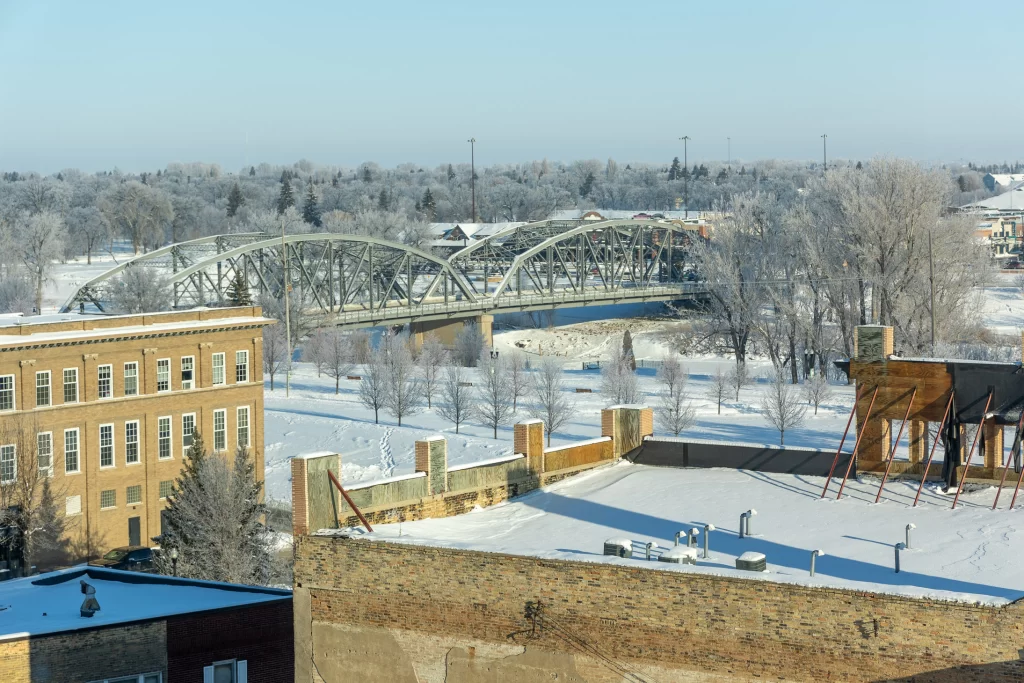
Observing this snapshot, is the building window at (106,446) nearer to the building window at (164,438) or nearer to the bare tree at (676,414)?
the building window at (164,438)

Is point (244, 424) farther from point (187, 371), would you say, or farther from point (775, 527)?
point (775, 527)

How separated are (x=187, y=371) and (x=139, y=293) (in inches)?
1449

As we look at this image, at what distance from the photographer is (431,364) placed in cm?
7681

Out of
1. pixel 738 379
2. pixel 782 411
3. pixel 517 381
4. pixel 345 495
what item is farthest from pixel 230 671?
pixel 738 379

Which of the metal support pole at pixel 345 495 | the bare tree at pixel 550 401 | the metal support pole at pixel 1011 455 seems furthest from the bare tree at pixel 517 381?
Result: the metal support pole at pixel 345 495

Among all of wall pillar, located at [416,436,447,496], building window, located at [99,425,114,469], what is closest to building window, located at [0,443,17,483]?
building window, located at [99,425,114,469]

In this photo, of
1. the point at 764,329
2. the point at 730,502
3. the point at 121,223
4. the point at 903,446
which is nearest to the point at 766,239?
the point at 764,329

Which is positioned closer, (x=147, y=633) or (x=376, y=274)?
(x=147, y=633)

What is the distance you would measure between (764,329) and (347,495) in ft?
214

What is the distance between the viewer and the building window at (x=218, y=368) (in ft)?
163

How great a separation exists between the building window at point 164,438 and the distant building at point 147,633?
22.5 meters

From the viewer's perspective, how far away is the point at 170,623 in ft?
73.6

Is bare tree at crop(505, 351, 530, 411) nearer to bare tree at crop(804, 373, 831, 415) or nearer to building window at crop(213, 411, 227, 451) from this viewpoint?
bare tree at crop(804, 373, 831, 415)

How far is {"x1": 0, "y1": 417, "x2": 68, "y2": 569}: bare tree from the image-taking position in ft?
134
